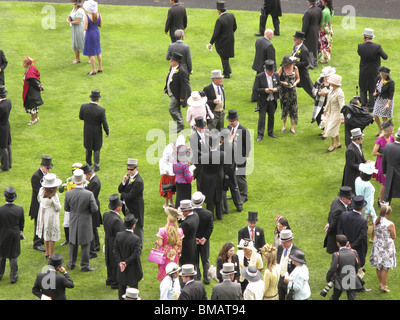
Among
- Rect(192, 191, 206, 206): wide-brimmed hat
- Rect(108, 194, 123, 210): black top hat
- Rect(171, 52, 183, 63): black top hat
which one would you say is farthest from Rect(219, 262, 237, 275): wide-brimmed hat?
Rect(171, 52, 183, 63): black top hat

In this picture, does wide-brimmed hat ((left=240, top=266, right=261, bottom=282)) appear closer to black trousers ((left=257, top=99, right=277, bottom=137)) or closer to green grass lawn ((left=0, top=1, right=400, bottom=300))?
green grass lawn ((left=0, top=1, right=400, bottom=300))

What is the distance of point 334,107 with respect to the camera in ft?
58.5

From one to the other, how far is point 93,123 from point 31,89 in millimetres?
2818

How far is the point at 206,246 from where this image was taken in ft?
45.1

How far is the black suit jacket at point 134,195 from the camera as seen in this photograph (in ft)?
47.0

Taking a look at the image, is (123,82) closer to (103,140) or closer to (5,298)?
(103,140)

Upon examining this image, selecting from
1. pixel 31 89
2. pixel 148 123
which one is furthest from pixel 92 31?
pixel 148 123

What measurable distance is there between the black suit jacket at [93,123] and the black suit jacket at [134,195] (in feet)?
9.56

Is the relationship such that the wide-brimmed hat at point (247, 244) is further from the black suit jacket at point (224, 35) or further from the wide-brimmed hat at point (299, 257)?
the black suit jacket at point (224, 35)

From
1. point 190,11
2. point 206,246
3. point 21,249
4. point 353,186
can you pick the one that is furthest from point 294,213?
point 190,11

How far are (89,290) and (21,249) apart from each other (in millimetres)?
2007

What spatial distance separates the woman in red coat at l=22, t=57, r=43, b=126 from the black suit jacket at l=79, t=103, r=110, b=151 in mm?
2432

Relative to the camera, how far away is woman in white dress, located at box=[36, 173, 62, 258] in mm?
14023

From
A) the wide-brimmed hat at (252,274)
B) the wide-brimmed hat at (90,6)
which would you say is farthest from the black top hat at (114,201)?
the wide-brimmed hat at (90,6)
